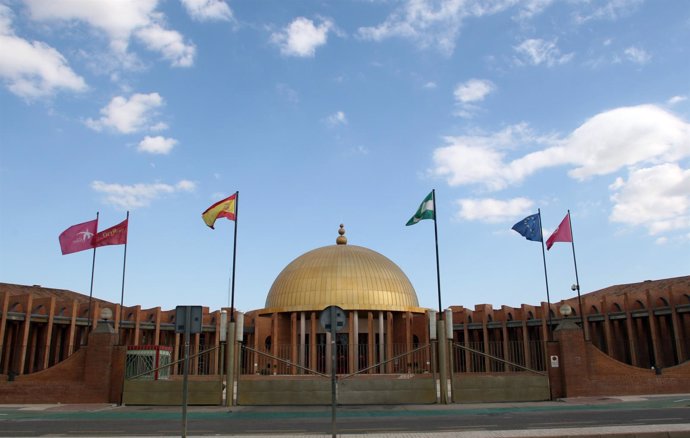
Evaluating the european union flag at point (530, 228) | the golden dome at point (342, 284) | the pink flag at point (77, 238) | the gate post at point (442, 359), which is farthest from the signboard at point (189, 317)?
the golden dome at point (342, 284)

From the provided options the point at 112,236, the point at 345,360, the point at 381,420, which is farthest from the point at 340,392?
the point at 345,360

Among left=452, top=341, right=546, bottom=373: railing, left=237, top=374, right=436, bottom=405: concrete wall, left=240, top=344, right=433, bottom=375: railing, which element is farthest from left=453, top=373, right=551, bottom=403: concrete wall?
left=452, top=341, right=546, bottom=373: railing

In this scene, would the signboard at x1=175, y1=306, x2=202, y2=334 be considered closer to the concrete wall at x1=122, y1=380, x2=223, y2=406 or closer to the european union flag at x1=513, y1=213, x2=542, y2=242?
the concrete wall at x1=122, y1=380, x2=223, y2=406

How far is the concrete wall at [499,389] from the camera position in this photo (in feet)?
70.2

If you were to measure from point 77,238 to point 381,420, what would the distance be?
60.0 ft

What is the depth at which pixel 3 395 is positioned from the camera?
22219 millimetres

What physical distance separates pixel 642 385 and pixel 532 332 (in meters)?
25.4

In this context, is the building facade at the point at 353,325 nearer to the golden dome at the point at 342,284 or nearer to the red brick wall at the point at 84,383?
the golden dome at the point at 342,284

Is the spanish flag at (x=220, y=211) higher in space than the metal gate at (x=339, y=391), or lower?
higher

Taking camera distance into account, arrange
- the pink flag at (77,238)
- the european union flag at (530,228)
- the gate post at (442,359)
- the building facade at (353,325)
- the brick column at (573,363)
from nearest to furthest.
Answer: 1. the gate post at (442,359)
2. the brick column at (573,363)
3. the pink flag at (77,238)
4. the european union flag at (530,228)
5. the building facade at (353,325)

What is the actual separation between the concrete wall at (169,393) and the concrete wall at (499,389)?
8660mm

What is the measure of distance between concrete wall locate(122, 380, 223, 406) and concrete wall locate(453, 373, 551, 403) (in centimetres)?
866

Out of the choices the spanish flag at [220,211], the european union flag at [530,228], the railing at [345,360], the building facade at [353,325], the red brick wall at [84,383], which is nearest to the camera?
the red brick wall at [84,383]

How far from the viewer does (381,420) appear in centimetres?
1650
